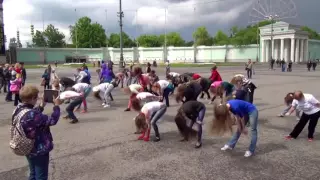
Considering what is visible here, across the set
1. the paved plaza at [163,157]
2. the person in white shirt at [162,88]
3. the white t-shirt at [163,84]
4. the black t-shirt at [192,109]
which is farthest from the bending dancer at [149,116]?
the white t-shirt at [163,84]

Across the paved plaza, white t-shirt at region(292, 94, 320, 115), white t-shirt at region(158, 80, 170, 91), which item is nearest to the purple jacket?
the paved plaza

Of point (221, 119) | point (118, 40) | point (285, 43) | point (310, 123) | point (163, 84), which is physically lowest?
point (310, 123)

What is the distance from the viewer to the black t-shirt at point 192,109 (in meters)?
6.64

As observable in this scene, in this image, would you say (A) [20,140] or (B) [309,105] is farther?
(B) [309,105]

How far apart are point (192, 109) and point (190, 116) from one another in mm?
171

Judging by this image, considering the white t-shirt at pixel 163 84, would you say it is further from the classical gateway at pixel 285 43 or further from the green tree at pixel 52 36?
the green tree at pixel 52 36

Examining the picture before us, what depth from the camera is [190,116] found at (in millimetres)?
6715

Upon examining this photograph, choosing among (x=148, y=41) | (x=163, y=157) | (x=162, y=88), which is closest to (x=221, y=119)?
(x=163, y=157)

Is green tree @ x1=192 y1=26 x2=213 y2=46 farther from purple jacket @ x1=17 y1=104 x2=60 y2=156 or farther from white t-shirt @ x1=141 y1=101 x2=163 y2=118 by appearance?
purple jacket @ x1=17 y1=104 x2=60 y2=156

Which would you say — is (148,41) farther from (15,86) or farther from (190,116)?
(190,116)

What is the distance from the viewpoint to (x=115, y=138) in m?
7.66

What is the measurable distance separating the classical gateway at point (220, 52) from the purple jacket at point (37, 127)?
79678 millimetres

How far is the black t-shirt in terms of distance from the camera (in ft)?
21.8

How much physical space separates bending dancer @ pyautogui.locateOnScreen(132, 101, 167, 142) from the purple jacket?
3.39 meters
